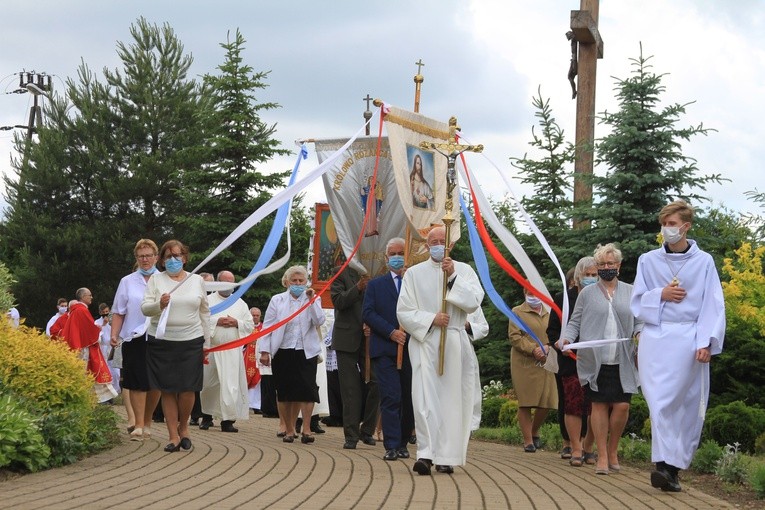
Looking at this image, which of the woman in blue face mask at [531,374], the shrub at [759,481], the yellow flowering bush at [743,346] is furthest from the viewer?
the yellow flowering bush at [743,346]

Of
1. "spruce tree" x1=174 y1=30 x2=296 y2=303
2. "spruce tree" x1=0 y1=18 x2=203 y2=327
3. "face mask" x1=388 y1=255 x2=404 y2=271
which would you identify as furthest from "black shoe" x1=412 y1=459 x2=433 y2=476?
"spruce tree" x1=0 y1=18 x2=203 y2=327

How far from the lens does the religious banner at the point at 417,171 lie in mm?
14700

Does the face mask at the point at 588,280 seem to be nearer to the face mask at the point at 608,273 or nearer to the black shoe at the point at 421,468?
the face mask at the point at 608,273

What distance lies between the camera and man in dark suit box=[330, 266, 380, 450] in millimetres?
13812

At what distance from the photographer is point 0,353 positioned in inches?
444

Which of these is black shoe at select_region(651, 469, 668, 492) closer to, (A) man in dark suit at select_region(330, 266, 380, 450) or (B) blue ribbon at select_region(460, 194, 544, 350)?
(B) blue ribbon at select_region(460, 194, 544, 350)

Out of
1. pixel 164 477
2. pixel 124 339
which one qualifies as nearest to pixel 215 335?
pixel 124 339

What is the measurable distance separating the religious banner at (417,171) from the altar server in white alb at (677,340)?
4045 millimetres

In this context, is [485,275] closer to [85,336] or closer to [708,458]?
[708,458]

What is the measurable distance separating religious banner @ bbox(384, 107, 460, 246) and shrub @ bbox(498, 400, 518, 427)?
3.65 m

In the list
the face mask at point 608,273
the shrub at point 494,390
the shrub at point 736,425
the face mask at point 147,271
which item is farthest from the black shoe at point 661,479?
the shrub at point 494,390

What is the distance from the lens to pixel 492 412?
61.3 ft

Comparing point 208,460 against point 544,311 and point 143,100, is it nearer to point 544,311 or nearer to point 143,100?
point 544,311

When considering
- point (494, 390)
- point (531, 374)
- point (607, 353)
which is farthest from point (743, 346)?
point (494, 390)
